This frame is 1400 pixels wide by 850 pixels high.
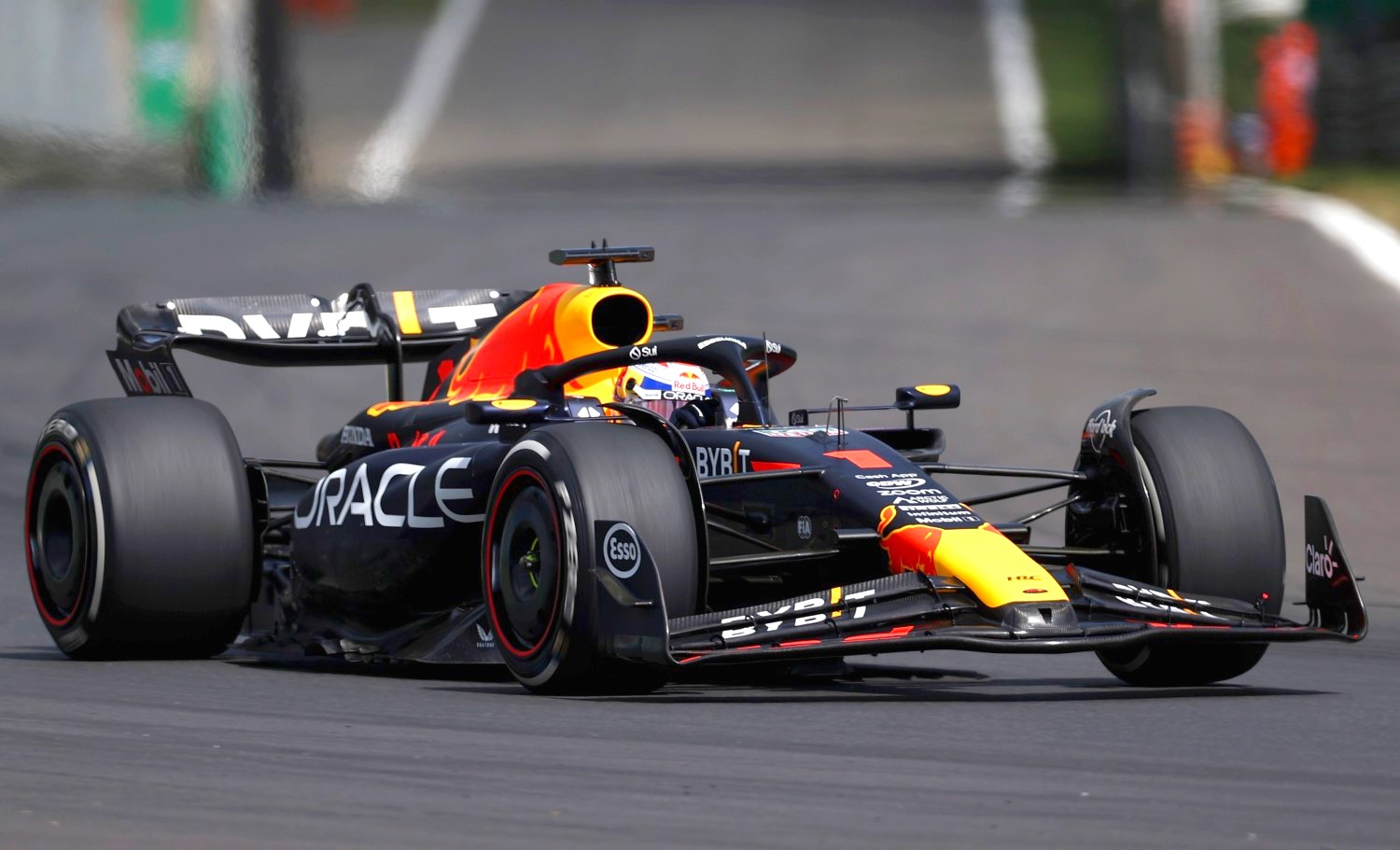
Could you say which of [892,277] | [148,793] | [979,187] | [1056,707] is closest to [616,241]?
[892,277]

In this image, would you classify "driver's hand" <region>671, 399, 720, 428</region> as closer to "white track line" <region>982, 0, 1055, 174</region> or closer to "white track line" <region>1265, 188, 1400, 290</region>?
"white track line" <region>1265, 188, 1400, 290</region>

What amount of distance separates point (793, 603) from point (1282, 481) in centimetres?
689

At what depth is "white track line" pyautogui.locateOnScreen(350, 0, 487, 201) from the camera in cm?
2611

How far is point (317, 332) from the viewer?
32.1ft

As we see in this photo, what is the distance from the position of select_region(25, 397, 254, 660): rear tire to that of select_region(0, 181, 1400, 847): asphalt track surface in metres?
0.17

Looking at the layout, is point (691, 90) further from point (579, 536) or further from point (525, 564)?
point (579, 536)

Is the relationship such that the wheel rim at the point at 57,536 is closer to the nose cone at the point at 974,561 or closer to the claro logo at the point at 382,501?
the claro logo at the point at 382,501

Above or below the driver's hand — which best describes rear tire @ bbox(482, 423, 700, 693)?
below

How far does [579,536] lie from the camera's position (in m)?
6.62

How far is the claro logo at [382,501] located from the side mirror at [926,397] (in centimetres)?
152

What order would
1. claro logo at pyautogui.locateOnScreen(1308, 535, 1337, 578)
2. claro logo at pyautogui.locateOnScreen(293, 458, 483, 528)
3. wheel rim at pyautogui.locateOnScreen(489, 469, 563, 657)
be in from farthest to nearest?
claro logo at pyautogui.locateOnScreen(293, 458, 483, 528), claro logo at pyautogui.locateOnScreen(1308, 535, 1337, 578), wheel rim at pyautogui.locateOnScreen(489, 469, 563, 657)

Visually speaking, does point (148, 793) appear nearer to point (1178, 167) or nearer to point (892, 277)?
point (892, 277)

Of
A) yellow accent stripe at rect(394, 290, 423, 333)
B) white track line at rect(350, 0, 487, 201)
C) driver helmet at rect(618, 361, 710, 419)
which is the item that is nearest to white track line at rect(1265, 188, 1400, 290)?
white track line at rect(350, 0, 487, 201)

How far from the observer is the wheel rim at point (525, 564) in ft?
22.5
